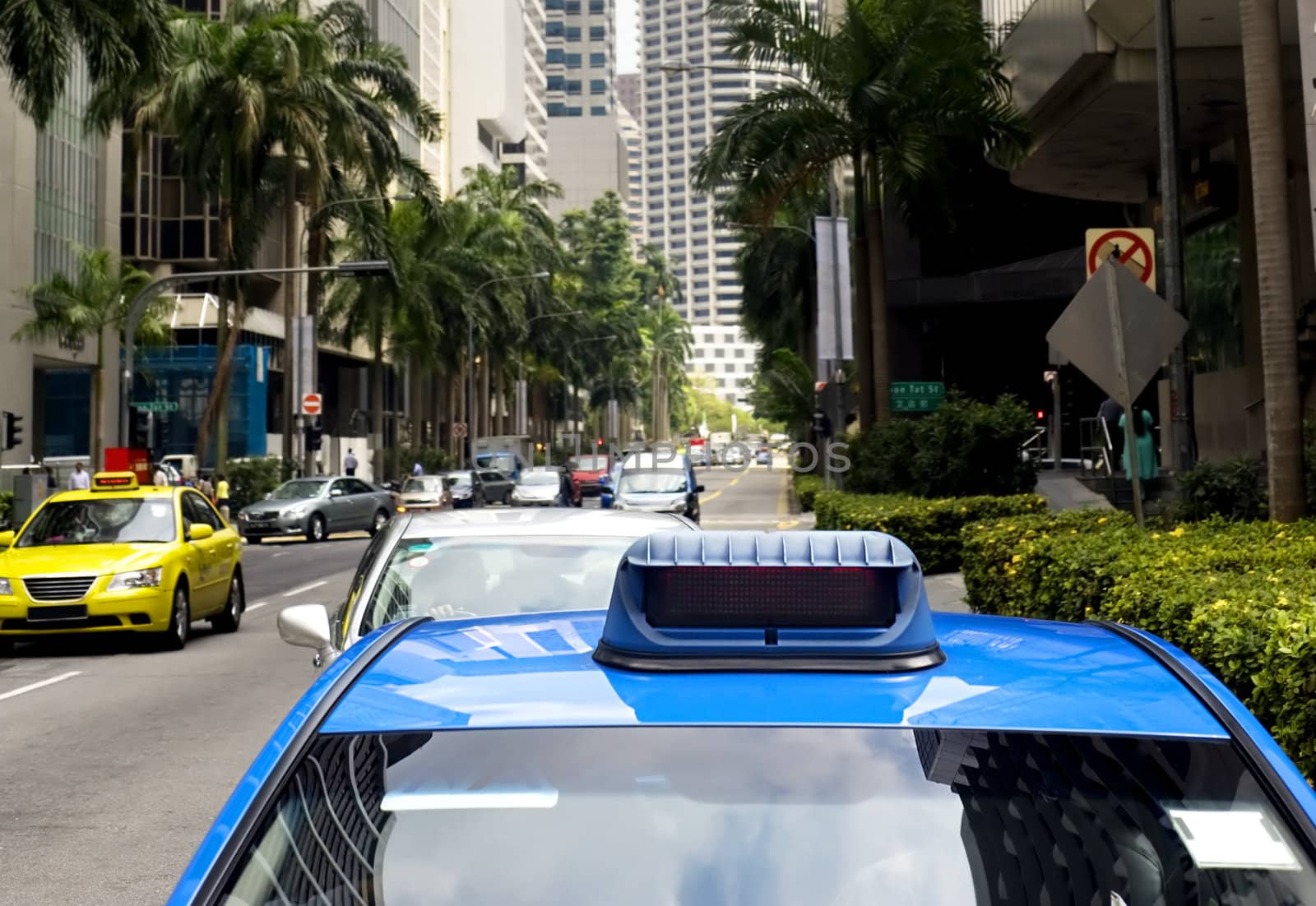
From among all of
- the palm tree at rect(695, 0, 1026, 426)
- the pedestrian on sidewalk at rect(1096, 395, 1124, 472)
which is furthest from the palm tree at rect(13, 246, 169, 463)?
the pedestrian on sidewalk at rect(1096, 395, 1124, 472)

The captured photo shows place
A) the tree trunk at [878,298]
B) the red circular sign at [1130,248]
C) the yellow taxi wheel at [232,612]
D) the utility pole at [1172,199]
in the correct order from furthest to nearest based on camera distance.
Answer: the tree trunk at [878,298] → the yellow taxi wheel at [232,612] → the utility pole at [1172,199] → the red circular sign at [1130,248]

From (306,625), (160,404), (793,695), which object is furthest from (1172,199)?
(160,404)

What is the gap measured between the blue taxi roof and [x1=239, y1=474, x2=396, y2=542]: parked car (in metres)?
36.1

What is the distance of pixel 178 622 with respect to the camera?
626 inches

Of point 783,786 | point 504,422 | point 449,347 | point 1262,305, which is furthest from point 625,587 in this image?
point 504,422

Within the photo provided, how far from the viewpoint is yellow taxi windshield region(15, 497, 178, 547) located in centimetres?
1625

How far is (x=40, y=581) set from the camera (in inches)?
598

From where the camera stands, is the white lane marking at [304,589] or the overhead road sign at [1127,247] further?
the white lane marking at [304,589]

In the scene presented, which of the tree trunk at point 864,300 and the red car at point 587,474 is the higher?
the tree trunk at point 864,300

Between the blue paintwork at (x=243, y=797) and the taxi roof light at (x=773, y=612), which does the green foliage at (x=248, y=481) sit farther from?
the taxi roof light at (x=773, y=612)

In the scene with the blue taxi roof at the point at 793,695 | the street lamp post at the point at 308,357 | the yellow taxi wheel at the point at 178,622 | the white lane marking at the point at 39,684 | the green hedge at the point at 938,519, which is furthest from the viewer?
the street lamp post at the point at 308,357

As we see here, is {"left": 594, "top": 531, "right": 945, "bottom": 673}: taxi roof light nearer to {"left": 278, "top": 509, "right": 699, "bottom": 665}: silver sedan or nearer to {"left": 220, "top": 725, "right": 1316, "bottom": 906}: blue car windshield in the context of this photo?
{"left": 220, "top": 725, "right": 1316, "bottom": 906}: blue car windshield

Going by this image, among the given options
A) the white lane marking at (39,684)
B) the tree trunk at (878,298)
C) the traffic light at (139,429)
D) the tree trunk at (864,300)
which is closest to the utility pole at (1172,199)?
the white lane marking at (39,684)

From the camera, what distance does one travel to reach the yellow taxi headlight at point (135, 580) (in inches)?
602
